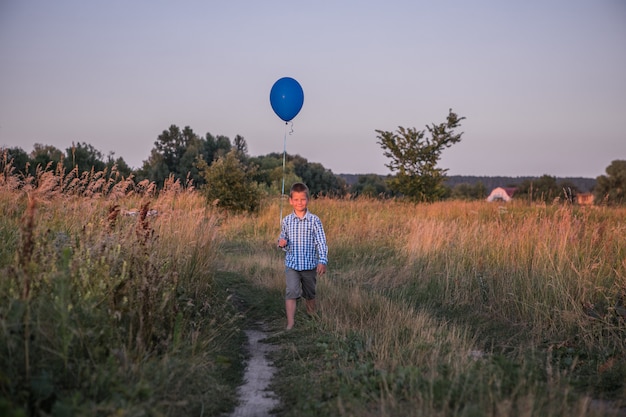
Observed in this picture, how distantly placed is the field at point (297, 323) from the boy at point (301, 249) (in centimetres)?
41

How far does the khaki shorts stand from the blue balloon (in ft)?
26.0

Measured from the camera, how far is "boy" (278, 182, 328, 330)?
6957 mm

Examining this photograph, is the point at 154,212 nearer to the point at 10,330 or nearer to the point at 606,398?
the point at 10,330

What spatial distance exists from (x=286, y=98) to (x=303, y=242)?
7836 millimetres

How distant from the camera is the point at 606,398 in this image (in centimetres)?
454

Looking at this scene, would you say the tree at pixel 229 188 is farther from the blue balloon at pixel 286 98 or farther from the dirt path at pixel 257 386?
the dirt path at pixel 257 386

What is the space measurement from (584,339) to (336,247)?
856 cm

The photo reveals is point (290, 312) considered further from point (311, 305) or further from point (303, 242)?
point (303, 242)

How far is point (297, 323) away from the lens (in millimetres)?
6996

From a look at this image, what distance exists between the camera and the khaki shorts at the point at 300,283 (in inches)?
273

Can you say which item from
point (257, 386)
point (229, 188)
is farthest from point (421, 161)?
point (257, 386)

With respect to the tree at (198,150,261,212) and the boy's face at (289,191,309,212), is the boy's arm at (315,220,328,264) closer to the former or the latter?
the boy's face at (289,191,309,212)

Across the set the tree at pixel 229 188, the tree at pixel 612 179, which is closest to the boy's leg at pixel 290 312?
the tree at pixel 229 188

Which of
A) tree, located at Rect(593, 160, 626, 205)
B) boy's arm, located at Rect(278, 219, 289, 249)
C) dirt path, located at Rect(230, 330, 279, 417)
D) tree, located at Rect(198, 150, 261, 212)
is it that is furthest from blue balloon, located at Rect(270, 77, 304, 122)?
tree, located at Rect(593, 160, 626, 205)
